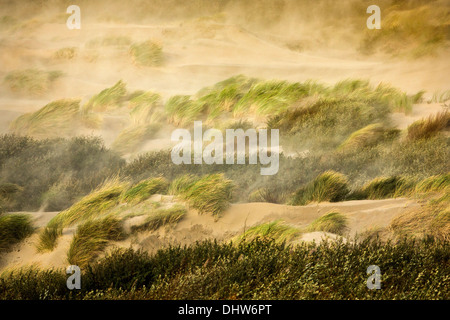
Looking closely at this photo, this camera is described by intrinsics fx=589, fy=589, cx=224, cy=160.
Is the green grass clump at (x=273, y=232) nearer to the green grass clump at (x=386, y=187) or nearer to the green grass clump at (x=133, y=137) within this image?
the green grass clump at (x=386, y=187)

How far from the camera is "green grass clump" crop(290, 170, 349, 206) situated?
15.2 feet

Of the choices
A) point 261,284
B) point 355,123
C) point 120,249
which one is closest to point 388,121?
point 355,123

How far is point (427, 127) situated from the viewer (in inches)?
189

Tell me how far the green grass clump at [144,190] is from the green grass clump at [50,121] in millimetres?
736

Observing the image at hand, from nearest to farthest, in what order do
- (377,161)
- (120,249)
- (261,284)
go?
1. (261,284)
2. (120,249)
3. (377,161)

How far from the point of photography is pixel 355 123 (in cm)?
481

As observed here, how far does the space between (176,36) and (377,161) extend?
196 cm

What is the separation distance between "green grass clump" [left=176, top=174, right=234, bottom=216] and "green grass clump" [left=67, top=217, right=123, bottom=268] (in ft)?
1.95

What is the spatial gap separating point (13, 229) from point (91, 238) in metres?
0.64

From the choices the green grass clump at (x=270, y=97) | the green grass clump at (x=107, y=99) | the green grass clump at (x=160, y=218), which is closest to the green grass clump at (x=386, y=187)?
the green grass clump at (x=270, y=97)

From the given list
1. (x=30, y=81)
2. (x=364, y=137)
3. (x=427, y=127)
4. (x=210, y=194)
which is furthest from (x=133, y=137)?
(x=427, y=127)

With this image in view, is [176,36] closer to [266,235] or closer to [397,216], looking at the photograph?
[266,235]

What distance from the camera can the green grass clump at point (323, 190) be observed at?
464cm

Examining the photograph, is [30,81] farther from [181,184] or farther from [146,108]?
[181,184]
